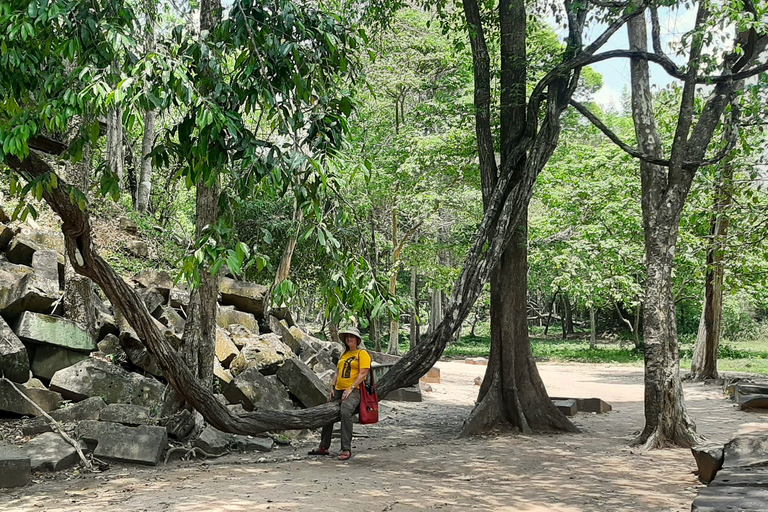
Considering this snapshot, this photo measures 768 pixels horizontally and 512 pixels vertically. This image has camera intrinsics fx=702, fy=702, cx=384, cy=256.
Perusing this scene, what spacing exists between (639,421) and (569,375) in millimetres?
10169

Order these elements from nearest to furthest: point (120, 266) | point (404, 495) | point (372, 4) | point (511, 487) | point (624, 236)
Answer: point (404, 495) < point (511, 487) < point (372, 4) < point (120, 266) < point (624, 236)


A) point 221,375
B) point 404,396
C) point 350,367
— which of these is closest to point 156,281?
point 221,375

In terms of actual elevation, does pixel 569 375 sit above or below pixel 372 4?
below

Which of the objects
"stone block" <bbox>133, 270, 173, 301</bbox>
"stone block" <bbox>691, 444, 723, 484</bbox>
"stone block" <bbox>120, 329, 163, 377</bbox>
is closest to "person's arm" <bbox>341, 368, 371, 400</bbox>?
"stone block" <bbox>120, 329, 163, 377</bbox>

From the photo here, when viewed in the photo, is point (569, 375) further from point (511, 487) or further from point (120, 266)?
point (511, 487)

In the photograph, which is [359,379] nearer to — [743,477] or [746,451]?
[746,451]

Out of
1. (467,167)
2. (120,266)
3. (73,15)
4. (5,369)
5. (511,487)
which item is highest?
(467,167)

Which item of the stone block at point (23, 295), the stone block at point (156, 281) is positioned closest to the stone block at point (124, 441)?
the stone block at point (23, 295)

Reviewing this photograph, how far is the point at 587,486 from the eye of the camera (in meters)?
6.61

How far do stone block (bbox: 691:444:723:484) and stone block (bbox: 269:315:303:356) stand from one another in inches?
316

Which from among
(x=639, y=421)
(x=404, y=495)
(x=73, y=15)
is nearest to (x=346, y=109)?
(x=73, y=15)

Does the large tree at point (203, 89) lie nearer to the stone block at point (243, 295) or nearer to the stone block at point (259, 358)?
the stone block at point (259, 358)

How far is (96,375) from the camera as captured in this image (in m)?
8.77

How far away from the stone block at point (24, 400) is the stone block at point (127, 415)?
75 cm
